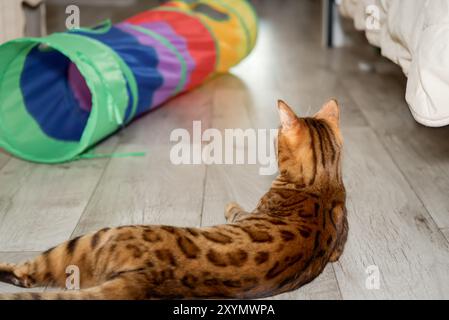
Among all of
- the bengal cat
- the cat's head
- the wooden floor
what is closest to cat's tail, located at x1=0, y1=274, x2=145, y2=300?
the bengal cat

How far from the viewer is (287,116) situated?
1.60 m

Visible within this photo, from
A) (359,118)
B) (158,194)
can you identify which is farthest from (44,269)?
(359,118)

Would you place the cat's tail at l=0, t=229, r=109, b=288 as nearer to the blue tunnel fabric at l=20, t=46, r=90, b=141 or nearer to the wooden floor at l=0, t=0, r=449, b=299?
the wooden floor at l=0, t=0, r=449, b=299

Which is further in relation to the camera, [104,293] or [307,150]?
[307,150]

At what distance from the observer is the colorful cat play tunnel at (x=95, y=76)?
2.11 meters

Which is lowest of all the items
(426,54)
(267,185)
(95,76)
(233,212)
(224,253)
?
(267,185)

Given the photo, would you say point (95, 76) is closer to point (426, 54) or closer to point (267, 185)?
point (267, 185)

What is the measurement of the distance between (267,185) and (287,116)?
17.5 inches

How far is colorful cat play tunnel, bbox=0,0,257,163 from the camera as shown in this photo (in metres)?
2.11

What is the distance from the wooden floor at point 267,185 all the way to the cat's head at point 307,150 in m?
0.22

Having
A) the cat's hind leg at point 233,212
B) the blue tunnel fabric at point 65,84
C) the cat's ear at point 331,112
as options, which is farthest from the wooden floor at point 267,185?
the cat's ear at point 331,112

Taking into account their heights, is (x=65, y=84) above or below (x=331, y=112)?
below

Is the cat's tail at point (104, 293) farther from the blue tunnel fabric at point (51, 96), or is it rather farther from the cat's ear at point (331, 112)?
the blue tunnel fabric at point (51, 96)

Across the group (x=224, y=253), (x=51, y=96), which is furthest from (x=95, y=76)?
(x=224, y=253)
